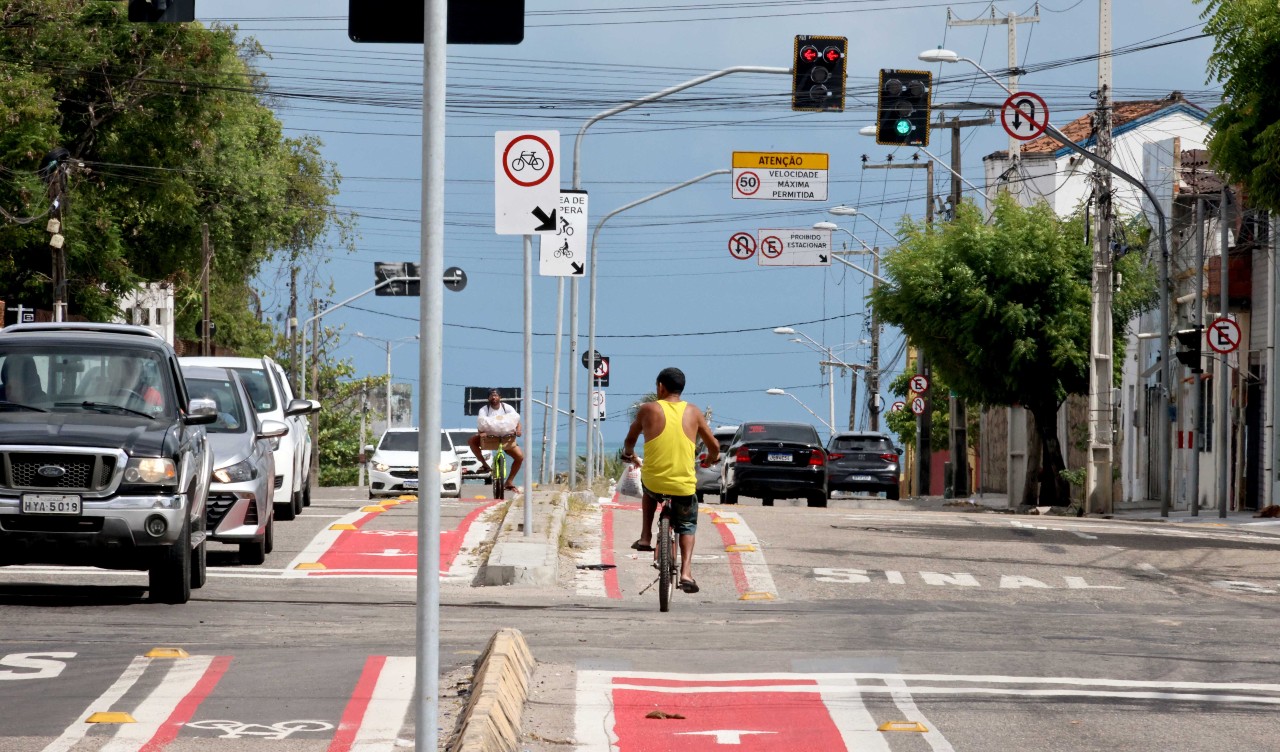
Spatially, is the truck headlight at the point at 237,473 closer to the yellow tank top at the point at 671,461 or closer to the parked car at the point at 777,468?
the yellow tank top at the point at 671,461

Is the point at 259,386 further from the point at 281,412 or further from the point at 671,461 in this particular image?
the point at 671,461

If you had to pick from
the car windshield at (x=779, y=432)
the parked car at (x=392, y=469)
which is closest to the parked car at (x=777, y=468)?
the car windshield at (x=779, y=432)

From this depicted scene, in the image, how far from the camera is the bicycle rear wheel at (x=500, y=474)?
90.5 feet

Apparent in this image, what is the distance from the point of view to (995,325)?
39.7 meters

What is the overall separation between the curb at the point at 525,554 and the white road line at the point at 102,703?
576 cm

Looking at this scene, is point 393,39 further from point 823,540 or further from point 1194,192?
point 1194,192

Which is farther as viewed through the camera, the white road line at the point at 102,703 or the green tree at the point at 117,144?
the green tree at the point at 117,144

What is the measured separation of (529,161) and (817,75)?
30.1 ft

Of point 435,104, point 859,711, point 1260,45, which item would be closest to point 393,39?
point 435,104

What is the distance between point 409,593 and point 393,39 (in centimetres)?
907

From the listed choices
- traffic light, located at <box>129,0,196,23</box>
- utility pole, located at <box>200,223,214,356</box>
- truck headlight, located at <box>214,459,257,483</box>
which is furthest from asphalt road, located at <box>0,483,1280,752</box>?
utility pole, located at <box>200,223,214,356</box>

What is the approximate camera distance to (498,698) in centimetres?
777

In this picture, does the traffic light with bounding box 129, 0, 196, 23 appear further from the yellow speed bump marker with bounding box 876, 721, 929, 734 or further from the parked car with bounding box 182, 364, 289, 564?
the yellow speed bump marker with bounding box 876, 721, 929, 734

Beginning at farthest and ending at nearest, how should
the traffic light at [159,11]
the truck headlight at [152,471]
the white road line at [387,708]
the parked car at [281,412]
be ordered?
the parked car at [281,412], the traffic light at [159,11], the truck headlight at [152,471], the white road line at [387,708]
